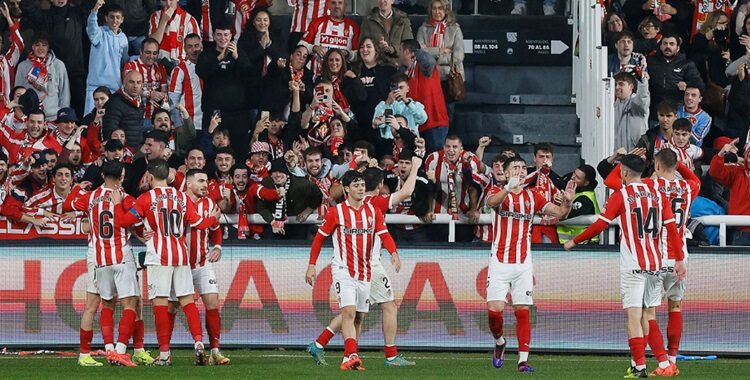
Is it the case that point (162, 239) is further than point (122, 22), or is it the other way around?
point (122, 22)

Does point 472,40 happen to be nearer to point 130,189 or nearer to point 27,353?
point 130,189

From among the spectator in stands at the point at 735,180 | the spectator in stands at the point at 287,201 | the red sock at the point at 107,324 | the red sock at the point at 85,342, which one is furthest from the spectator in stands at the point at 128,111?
the spectator in stands at the point at 735,180

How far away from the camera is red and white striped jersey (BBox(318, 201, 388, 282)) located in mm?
14812

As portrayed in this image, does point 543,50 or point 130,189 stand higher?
point 543,50

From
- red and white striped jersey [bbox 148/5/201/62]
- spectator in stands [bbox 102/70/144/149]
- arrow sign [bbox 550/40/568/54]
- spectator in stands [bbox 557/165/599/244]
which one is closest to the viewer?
Answer: spectator in stands [bbox 557/165/599/244]

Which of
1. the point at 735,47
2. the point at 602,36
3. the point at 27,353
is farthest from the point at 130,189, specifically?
the point at 735,47

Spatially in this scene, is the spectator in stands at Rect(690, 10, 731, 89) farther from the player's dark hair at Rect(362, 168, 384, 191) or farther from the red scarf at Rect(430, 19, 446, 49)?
the player's dark hair at Rect(362, 168, 384, 191)

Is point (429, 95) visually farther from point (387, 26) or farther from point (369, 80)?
point (387, 26)

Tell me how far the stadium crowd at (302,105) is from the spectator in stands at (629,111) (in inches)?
0.7

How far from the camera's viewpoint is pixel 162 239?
15.0m

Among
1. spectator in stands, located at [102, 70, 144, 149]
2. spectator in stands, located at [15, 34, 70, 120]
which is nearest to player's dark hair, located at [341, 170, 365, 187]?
spectator in stands, located at [102, 70, 144, 149]

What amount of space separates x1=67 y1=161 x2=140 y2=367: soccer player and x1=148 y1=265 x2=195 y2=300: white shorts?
322 mm

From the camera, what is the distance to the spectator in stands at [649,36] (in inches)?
790

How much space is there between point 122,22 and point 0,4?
1.61m
